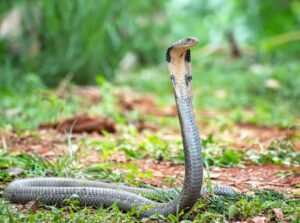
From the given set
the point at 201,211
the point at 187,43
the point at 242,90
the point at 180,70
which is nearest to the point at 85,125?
the point at 201,211

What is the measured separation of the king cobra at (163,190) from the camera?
10.2 ft

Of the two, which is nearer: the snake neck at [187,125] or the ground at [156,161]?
the snake neck at [187,125]

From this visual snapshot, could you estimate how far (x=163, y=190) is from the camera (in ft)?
12.5

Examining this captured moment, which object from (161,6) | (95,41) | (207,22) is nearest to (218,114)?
(95,41)

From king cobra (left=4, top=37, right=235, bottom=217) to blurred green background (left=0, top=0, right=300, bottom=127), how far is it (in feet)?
9.77

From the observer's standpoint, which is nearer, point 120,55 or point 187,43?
point 187,43

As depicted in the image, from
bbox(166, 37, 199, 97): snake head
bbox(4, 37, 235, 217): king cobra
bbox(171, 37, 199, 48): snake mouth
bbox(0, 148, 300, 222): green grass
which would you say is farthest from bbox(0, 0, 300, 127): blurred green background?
bbox(171, 37, 199, 48): snake mouth

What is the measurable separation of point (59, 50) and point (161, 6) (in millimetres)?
4485

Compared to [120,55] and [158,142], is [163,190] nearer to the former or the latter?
[158,142]

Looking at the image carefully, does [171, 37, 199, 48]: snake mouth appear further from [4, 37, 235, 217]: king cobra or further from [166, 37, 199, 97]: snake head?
[166, 37, 199, 97]: snake head

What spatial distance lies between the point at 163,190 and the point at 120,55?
6.50 meters

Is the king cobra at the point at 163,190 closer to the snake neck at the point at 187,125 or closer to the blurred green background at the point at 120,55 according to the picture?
the snake neck at the point at 187,125

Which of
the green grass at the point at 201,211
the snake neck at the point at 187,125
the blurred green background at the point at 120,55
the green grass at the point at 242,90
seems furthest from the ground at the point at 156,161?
the green grass at the point at 242,90

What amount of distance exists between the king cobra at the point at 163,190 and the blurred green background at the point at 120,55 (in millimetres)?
2978
